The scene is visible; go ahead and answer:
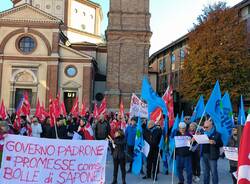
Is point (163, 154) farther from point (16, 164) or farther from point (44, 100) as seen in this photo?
point (44, 100)

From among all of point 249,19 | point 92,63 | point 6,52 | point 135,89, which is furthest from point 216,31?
point 6,52

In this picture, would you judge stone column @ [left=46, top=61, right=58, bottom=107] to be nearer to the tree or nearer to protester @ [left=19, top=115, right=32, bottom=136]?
the tree

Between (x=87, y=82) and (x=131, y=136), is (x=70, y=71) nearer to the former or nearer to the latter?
(x=87, y=82)

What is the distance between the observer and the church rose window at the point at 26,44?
4150 centimetres

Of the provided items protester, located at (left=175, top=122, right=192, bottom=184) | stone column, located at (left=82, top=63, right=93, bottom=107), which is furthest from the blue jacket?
stone column, located at (left=82, top=63, right=93, bottom=107)

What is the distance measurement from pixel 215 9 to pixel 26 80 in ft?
68.0

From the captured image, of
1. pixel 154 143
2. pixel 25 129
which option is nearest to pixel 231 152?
pixel 154 143

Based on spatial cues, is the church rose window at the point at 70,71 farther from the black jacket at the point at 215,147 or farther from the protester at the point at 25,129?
the black jacket at the point at 215,147

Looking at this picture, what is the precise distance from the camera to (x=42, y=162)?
21.5 ft

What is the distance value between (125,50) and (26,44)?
35.2ft

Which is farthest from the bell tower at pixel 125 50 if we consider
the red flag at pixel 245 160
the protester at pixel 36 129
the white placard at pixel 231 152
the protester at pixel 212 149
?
the red flag at pixel 245 160

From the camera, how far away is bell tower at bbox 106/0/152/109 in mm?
40156

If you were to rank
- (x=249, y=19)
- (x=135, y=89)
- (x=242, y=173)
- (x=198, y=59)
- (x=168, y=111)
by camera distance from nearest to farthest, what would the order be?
(x=242, y=173) → (x=168, y=111) → (x=198, y=59) → (x=249, y=19) → (x=135, y=89)

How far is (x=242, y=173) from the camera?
124 inches
